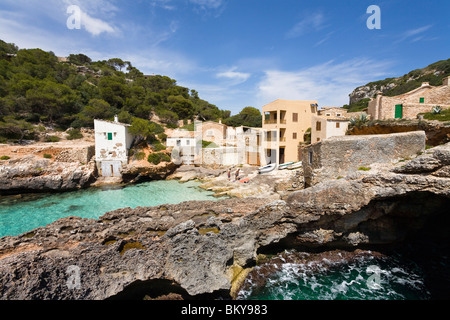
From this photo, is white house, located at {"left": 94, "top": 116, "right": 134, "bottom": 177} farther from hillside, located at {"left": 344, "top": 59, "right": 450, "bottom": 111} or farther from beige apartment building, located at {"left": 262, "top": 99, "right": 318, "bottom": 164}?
hillside, located at {"left": 344, "top": 59, "right": 450, "bottom": 111}

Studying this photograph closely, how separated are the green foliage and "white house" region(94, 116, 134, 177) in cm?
2620

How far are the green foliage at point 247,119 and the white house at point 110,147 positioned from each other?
26.2 meters

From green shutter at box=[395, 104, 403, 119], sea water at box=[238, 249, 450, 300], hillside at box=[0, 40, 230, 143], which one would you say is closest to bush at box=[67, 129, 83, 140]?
hillside at box=[0, 40, 230, 143]

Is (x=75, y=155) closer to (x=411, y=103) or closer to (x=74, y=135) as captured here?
(x=74, y=135)

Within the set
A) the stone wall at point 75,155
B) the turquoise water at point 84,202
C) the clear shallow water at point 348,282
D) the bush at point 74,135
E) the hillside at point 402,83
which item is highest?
the hillside at point 402,83

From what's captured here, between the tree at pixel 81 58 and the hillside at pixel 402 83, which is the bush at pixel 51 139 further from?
the hillside at pixel 402 83

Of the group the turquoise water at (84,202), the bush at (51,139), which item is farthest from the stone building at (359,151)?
the bush at (51,139)

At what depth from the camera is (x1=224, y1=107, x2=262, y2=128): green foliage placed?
4412 cm

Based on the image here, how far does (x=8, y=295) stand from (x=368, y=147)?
42.8 ft

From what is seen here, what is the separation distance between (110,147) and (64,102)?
1438cm

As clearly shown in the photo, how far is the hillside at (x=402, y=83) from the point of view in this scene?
4068cm
